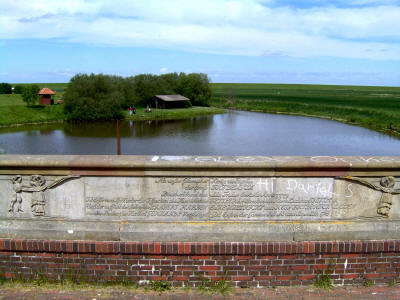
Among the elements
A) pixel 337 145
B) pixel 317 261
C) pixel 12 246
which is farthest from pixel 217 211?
pixel 337 145

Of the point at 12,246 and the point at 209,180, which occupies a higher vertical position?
the point at 209,180

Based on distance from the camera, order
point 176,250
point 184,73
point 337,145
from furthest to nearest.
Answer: point 184,73 → point 337,145 → point 176,250

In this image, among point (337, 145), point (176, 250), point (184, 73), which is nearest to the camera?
point (176, 250)

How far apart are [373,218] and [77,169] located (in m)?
3.51

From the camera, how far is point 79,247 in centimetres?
397

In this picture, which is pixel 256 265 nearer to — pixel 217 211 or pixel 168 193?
pixel 217 211

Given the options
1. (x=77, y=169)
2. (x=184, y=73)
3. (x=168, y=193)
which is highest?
(x=184, y=73)

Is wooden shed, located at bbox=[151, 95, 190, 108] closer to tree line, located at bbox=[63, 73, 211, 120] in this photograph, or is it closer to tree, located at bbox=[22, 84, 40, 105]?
tree line, located at bbox=[63, 73, 211, 120]

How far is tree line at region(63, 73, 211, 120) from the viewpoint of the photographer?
50.6m

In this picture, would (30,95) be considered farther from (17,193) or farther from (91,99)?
(17,193)

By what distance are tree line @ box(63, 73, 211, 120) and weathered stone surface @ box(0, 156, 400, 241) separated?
48.3 m

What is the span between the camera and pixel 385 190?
4.09m

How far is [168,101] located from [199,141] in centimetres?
3693

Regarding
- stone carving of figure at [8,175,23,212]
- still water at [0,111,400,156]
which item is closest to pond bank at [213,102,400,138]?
still water at [0,111,400,156]
